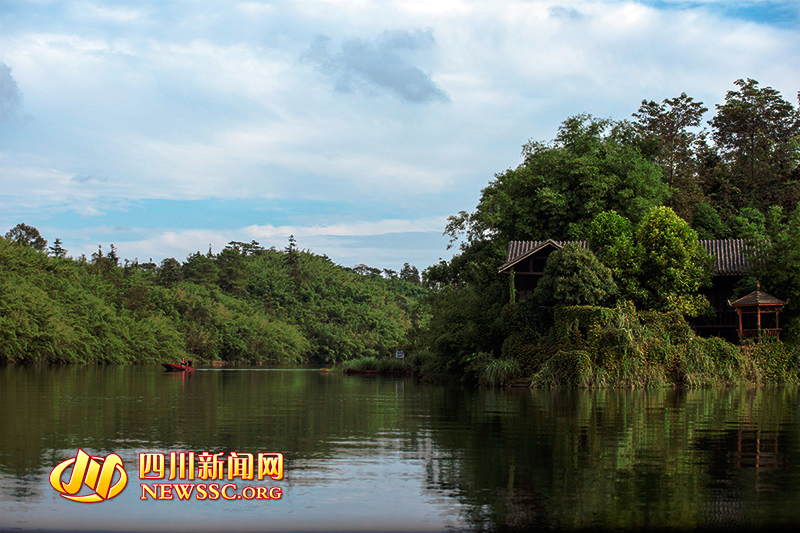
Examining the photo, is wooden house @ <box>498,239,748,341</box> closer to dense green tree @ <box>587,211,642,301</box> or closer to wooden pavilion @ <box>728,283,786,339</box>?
dense green tree @ <box>587,211,642,301</box>

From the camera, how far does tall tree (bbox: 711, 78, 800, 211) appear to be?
5697cm

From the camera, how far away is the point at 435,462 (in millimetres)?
11859

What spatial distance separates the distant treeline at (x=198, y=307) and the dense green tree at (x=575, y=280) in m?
19.9

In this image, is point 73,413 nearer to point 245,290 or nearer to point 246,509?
point 246,509

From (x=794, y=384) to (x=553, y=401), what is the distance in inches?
619

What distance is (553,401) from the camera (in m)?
24.5

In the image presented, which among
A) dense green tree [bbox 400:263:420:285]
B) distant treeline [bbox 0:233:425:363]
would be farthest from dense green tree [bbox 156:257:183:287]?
dense green tree [bbox 400:263:420:285]

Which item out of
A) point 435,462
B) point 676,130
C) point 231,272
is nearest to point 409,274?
point 231,272

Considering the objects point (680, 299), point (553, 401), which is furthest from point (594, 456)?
point (680, 299)

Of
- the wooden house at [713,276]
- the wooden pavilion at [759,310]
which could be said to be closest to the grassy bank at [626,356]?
the wooden pavilion at [759,310]

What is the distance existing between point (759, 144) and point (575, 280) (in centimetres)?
3701

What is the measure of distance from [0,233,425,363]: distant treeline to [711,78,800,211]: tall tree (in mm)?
26198

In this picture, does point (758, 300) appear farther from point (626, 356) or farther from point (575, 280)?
point (575, 280)

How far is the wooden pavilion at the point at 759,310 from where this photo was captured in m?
35.2
